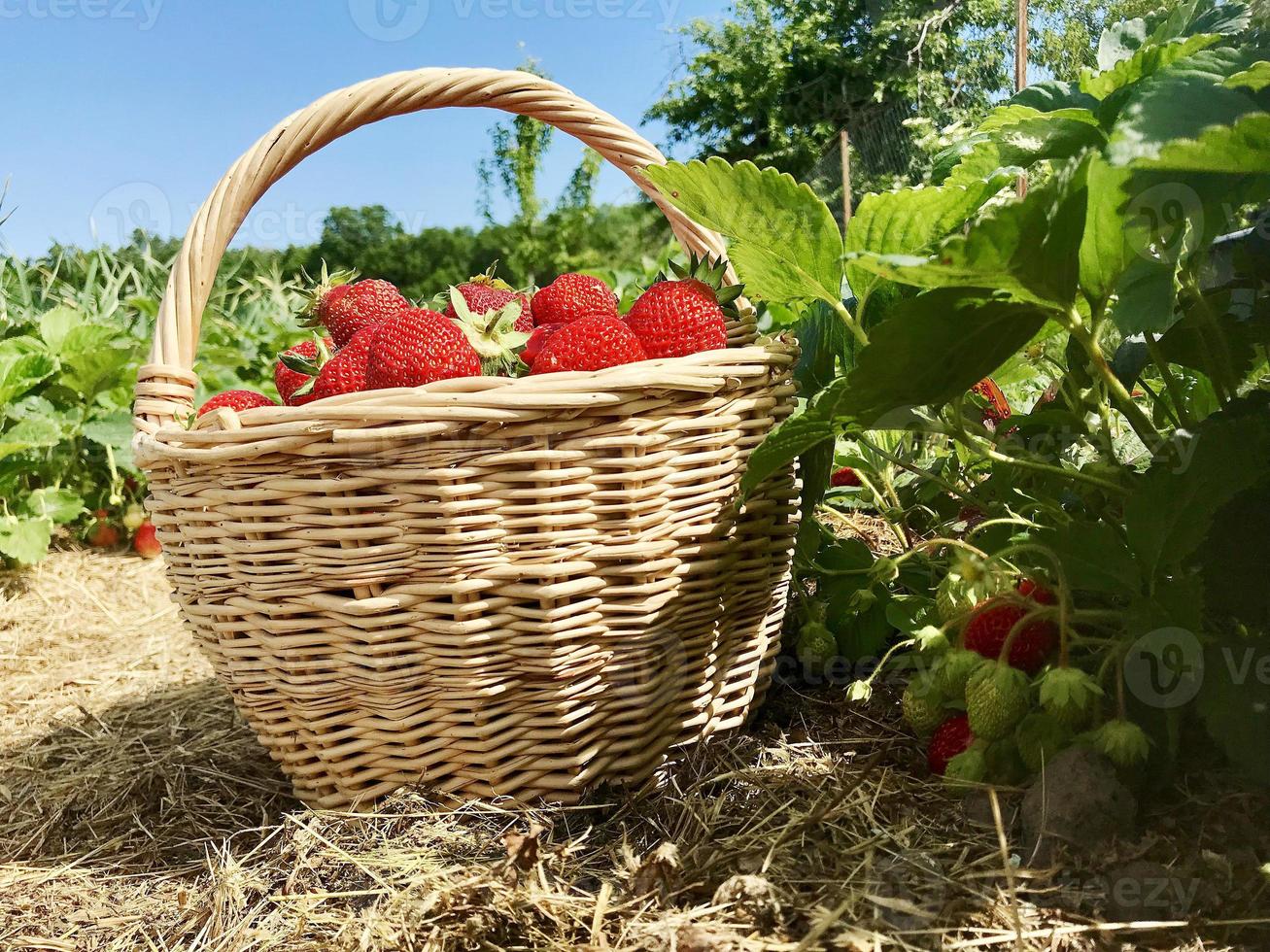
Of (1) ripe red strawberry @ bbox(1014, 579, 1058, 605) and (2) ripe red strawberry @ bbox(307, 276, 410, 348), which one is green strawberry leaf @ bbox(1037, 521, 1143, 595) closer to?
(1) ripe red strawberry @ bbox(1014, 579, 1058, 605)

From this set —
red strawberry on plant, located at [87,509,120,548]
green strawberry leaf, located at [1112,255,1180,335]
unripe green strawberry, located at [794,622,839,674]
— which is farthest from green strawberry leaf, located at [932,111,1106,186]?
red strawberry on plant, located at [87,509,120,548]

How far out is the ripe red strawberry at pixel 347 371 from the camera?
3.32ft

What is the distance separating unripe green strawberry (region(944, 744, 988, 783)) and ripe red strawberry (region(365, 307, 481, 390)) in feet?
1.93

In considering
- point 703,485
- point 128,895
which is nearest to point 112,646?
point 128,895

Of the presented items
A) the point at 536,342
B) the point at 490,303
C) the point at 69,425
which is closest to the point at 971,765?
the point at 536,342

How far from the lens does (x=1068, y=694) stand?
786 mm

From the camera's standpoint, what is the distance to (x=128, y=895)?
3.29 feet

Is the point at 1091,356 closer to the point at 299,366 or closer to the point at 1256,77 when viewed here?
the point at 1256,77

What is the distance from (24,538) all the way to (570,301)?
1902 mm

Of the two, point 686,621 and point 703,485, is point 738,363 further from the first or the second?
point 686,621

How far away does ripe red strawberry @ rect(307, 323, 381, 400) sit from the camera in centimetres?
101

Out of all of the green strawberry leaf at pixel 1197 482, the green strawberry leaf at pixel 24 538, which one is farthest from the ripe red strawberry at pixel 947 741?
the green strawberry leaf at pixel 24 538

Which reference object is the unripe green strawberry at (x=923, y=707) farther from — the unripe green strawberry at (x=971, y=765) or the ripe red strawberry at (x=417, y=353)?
the ripe red strawberry at (x=417, y=353)

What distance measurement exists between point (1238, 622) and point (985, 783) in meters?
0.25
